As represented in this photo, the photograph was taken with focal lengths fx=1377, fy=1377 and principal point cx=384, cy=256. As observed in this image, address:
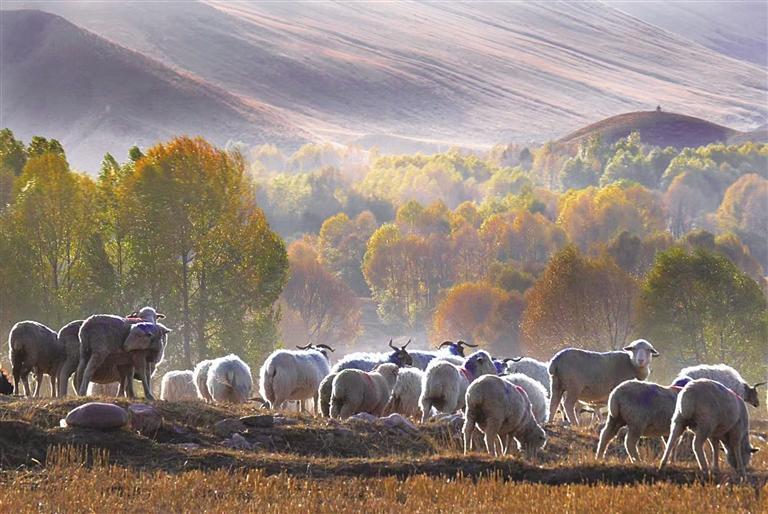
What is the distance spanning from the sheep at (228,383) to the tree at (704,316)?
52621 millimetres

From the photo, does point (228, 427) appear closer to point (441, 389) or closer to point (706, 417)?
point (441, 389)

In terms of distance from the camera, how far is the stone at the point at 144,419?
2356cm

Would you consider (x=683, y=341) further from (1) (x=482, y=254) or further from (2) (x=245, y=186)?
(1) (x=482, y=254)

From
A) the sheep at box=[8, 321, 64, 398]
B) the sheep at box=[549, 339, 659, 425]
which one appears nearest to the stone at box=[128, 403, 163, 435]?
the sheep at box=[8, 321, 64, 398]

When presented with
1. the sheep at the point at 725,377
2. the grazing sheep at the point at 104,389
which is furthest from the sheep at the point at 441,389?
the grazing sheep at the point at 104,389

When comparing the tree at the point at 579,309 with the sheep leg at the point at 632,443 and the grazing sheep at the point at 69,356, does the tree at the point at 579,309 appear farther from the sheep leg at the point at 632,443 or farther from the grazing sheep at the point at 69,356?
the sheep leg at the point at 632,443

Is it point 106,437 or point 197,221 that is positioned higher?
point 197,221

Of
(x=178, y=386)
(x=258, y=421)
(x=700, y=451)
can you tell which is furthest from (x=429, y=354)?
(x=700, y=451)

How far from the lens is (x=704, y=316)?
276 feet

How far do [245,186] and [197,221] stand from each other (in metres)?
4.00

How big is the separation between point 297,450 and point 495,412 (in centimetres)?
351

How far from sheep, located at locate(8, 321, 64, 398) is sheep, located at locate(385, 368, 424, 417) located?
7391mm

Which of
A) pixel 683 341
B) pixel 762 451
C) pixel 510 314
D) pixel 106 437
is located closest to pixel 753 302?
pixel 683 341

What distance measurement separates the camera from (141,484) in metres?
19.9
